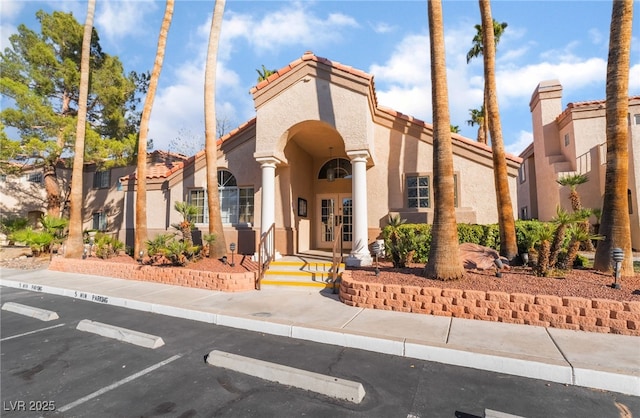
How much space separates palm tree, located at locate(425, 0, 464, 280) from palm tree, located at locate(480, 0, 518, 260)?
2555 millimetres

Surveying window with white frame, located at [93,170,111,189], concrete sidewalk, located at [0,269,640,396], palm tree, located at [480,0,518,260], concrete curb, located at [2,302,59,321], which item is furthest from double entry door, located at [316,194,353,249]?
window with white frame, located at [93,170,111,189]

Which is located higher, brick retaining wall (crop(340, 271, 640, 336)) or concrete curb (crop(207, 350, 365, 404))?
brick retaining wall (crop(340, 271, 640, 336))

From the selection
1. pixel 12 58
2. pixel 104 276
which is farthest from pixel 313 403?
pixel 12 58

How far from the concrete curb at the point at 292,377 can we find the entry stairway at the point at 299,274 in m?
4.03

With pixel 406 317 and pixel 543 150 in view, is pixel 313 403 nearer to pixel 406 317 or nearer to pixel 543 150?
pixel 406 317

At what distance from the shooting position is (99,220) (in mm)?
20672

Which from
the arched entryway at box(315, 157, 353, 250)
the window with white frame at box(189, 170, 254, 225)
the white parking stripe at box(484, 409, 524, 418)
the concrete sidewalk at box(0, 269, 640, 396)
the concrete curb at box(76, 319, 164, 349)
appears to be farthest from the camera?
the arched entryway at box(315, 157, 353, 250)

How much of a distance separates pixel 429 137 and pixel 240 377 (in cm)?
929

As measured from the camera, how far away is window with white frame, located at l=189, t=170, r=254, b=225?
1198 cm

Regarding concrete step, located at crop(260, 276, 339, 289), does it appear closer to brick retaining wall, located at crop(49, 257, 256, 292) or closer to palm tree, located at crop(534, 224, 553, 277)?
brick retaining wall, located at crop(49, 257, 256, 292)

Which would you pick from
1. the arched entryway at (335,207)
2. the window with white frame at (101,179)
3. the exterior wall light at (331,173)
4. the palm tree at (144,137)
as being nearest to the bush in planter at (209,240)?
the palm tree at (144,137)

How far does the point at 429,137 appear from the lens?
1047 centimetres

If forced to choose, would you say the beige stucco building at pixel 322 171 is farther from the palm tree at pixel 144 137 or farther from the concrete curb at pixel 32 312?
the concrete curb at pixel 32 312

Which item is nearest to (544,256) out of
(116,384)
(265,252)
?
(265,252)
